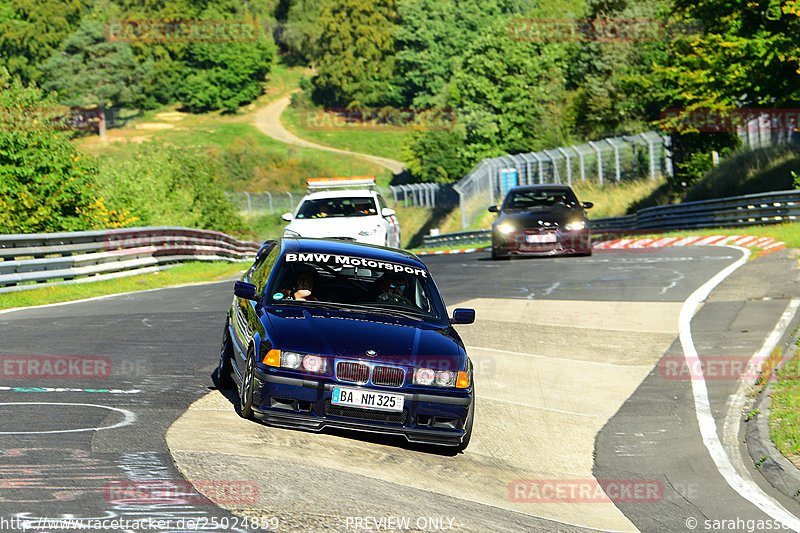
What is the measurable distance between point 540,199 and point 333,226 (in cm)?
666

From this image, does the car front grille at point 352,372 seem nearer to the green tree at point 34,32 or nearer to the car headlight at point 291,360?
the car headlight at point 291,360

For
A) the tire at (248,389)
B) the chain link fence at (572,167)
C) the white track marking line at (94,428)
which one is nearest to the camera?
the white track marking line at (94,428)

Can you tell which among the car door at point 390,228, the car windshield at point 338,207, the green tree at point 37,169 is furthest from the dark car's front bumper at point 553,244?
the green tree at point 37,169

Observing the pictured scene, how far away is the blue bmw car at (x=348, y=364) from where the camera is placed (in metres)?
7.81

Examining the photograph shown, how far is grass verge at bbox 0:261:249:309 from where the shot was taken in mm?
18598

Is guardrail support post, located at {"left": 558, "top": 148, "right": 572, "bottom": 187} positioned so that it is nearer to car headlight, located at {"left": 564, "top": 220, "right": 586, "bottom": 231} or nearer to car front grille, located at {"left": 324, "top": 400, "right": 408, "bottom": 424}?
car headlight, located at {"left": 564, "top": 220, "right": 586, "bottom": 231}

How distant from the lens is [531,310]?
1623 centimetres

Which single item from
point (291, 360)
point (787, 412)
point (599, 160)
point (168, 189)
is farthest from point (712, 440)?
point (599, 160)

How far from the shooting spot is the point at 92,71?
11531cm

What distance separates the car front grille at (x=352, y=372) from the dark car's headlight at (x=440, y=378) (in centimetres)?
38

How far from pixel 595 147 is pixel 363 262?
4017 centimetres

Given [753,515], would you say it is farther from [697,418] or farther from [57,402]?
[57,402]

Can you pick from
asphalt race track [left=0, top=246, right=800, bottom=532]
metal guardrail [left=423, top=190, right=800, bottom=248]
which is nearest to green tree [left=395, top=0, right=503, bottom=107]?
metal guardrail [left=423, top=190, right=800, bottom=248]

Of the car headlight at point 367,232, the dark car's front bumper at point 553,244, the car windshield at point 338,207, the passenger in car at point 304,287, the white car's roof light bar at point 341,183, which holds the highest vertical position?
the passenger in car at point 304,287
